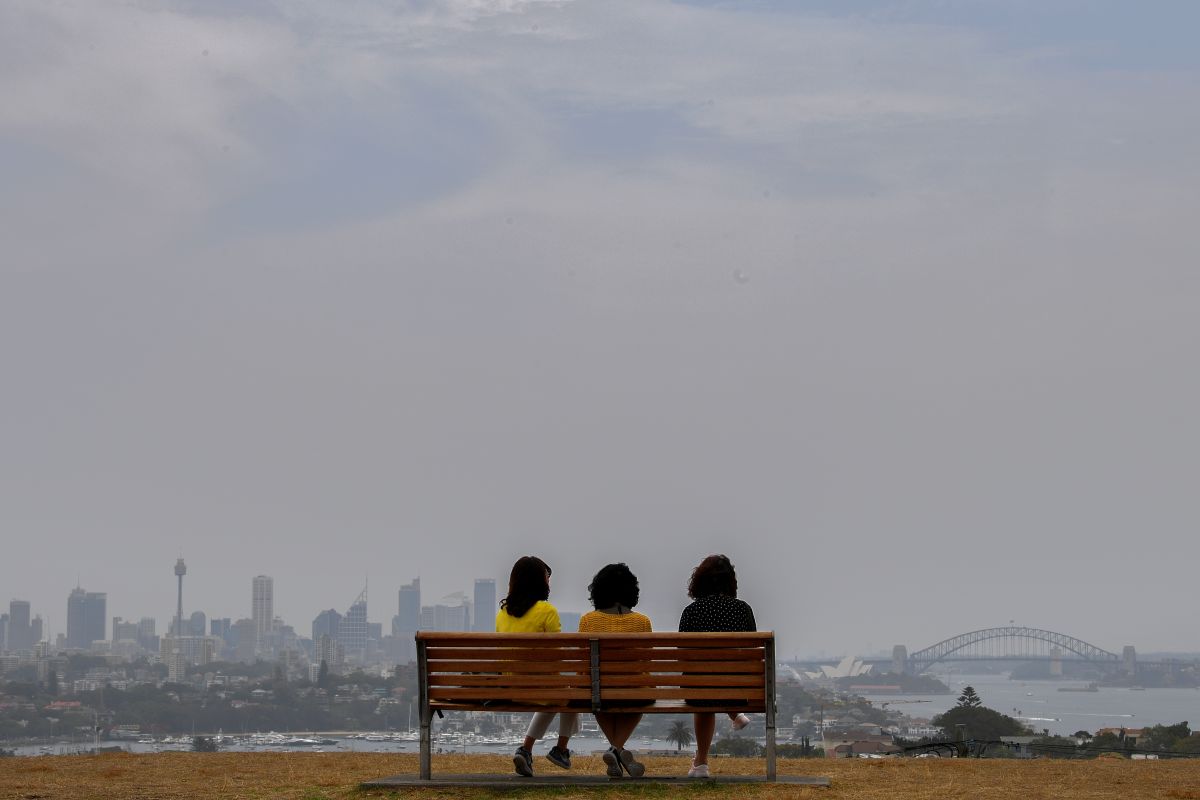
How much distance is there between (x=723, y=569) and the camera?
8.98 metres

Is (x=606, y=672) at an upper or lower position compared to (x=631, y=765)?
upper

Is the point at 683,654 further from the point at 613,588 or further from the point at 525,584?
the point at 525,584

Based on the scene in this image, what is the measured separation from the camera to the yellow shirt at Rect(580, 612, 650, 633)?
348 inches

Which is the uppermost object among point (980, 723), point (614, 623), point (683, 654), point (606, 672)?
point (614, 623)

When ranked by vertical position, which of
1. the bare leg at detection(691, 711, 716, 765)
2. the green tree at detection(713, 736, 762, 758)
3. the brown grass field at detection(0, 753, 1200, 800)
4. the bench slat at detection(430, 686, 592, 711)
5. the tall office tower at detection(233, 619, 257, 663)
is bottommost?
the tall office tower at detection(233, 619, 257, 663)

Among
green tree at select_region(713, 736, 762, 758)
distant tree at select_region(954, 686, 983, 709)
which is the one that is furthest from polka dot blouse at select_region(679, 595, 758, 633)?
distant tree at select_region(954, 686, 983, 709)

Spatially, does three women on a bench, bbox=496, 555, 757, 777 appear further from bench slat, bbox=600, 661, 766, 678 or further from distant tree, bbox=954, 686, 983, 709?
distant tree, bbox=954, 686, 983, 709

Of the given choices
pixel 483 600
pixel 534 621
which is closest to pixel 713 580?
pixel 534 621

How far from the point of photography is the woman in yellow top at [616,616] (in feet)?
28.8

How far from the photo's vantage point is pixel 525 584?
9.01 meters

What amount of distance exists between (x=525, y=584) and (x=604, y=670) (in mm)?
922

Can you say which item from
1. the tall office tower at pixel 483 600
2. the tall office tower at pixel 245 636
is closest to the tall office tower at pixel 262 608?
the tall office tower at pixel 245 636

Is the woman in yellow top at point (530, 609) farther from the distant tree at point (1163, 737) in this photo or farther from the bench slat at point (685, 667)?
the distant tree at point (1163, 737)

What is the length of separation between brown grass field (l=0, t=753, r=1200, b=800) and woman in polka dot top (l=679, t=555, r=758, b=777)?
0.40m
